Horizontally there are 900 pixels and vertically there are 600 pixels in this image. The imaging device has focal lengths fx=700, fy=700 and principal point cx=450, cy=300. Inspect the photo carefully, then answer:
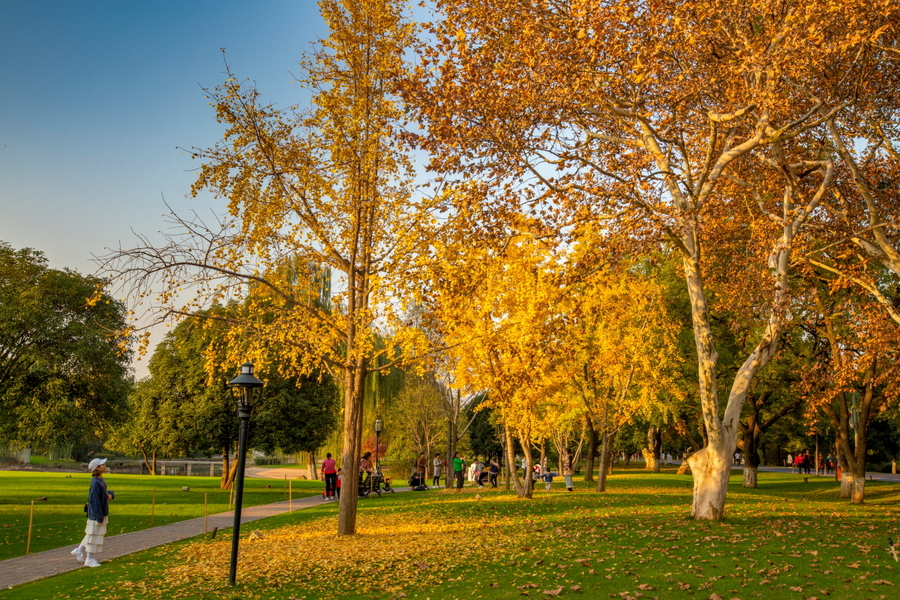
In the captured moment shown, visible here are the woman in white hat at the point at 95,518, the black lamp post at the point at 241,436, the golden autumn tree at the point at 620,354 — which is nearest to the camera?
the black lamp post at the point at 241,436

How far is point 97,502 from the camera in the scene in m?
11.9

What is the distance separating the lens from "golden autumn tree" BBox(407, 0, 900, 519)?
442 inches

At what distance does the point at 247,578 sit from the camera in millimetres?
10227

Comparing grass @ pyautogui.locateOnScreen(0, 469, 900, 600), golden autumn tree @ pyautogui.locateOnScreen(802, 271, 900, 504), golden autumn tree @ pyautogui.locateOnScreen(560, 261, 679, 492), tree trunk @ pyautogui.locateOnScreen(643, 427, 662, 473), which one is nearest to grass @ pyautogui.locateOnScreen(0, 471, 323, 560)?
grass @ pyautogui.locateOnScreen(0, 469, 900, 600)

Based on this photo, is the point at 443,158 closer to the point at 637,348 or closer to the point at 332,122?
the point at 332,122

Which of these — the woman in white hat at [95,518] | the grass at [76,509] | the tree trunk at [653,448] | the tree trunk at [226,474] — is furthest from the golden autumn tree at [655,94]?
the tree trunk at [653,448]

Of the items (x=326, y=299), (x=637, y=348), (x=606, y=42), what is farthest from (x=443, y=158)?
(x=326, y=299)

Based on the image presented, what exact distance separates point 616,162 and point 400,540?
8.30 m

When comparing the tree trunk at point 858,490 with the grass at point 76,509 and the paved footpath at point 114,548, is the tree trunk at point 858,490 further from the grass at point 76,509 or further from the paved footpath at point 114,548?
the grass at point 76,509

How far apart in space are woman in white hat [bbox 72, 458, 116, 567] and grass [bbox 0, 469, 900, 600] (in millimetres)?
473

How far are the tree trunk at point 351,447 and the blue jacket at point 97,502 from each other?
4.38 m

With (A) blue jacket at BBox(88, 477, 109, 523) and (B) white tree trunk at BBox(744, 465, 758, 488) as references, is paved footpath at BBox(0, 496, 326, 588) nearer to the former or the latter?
(A) blue jacket at BBox(88, 477, 109, 523)

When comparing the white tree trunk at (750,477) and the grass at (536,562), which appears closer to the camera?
A: the grass at (536,562)

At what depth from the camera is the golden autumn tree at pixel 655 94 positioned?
36.8ft
